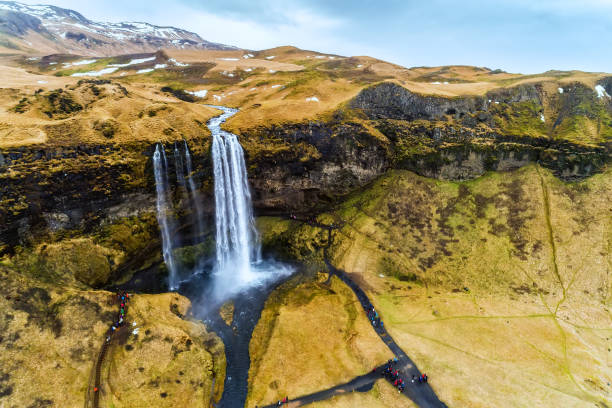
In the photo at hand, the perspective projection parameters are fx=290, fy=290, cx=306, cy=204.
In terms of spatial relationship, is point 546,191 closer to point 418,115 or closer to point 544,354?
point 418,115

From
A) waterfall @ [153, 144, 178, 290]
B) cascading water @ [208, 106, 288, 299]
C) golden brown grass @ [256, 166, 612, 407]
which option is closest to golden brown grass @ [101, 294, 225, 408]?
waterfall @ [153, 144, 178, 290]

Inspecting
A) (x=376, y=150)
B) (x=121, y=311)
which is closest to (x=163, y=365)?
(x=121, y=311)

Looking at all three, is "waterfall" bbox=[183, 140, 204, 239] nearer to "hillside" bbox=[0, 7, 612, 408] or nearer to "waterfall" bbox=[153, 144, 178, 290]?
"hillside" bbox=[0, 7, 612, 408]

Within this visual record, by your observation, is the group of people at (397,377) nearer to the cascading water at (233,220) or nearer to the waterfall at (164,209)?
the cascading water at (233,220)

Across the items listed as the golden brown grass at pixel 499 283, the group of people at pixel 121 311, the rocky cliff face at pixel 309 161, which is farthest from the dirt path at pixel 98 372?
the golden brown grass at pixel 499 283

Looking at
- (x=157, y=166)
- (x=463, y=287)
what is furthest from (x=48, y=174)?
(x=463, y=287)
